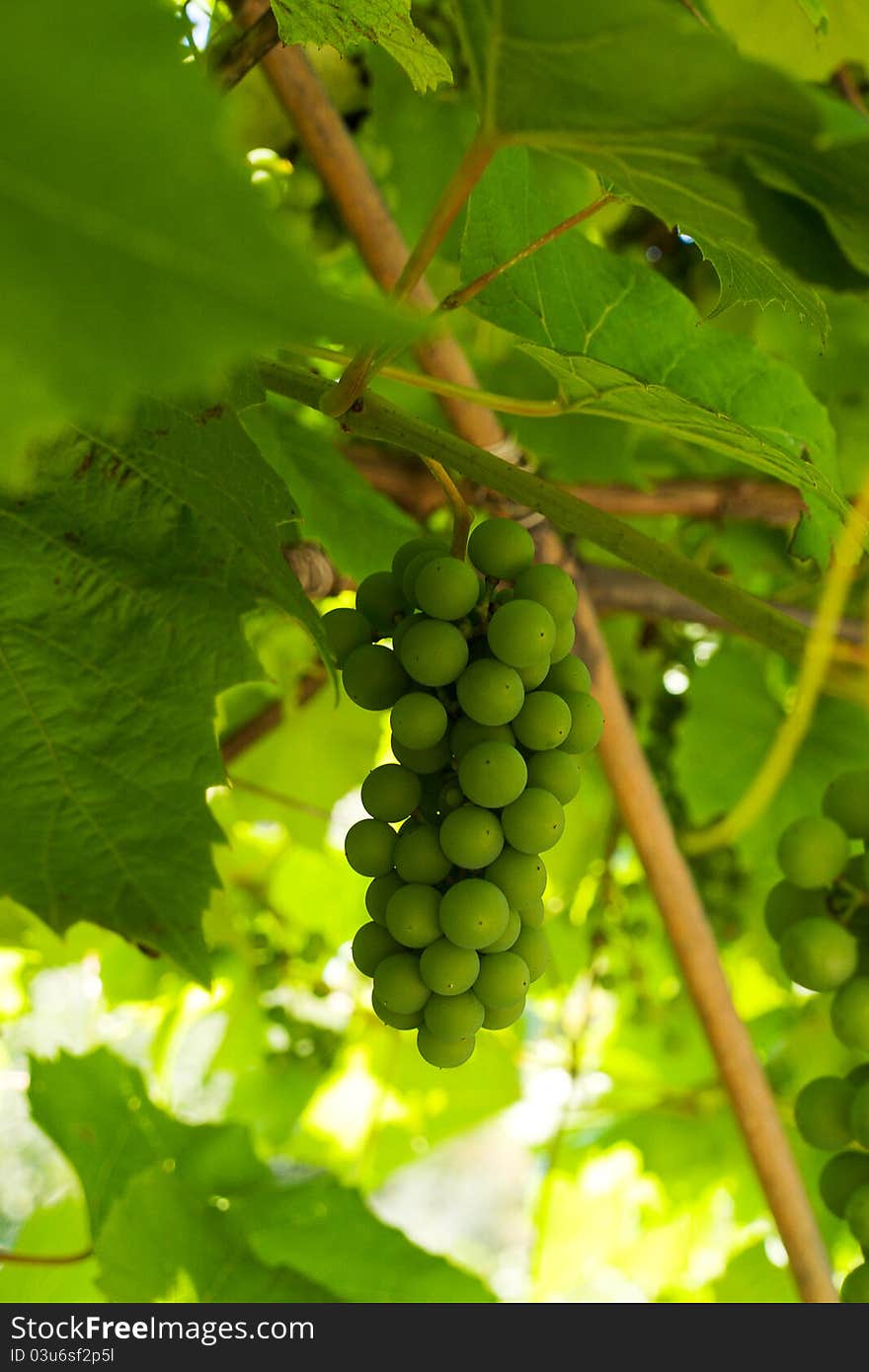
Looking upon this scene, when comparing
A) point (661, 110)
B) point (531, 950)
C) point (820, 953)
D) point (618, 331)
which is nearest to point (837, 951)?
point (820, 953)

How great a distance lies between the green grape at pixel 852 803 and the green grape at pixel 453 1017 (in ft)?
1.04

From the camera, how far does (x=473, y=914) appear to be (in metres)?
0.43

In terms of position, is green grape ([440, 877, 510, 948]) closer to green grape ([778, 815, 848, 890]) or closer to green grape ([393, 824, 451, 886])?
green grape ([393, 824, 451, 886])

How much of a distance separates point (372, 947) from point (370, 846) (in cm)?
4

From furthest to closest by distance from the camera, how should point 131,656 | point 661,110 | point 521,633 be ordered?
point 131,656 → point 521,633 → point 661,110

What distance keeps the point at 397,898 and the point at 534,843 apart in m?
0.06

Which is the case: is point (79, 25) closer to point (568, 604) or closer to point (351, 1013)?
point (568, 604)

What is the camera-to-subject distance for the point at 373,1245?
2.96ft

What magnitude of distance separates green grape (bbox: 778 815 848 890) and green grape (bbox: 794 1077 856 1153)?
14 cm

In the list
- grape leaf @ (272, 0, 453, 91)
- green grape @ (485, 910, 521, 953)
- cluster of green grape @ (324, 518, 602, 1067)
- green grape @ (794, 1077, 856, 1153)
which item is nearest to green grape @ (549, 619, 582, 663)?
cluster of green grape @ (324, 518, 602, 1067)

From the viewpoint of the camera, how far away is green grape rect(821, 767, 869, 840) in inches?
26.1

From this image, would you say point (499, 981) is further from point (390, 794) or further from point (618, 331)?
point (618, 331)

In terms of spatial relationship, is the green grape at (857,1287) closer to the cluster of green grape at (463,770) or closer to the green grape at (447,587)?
the cluster of green grape at (463,770)

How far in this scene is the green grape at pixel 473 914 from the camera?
426 millimetres
